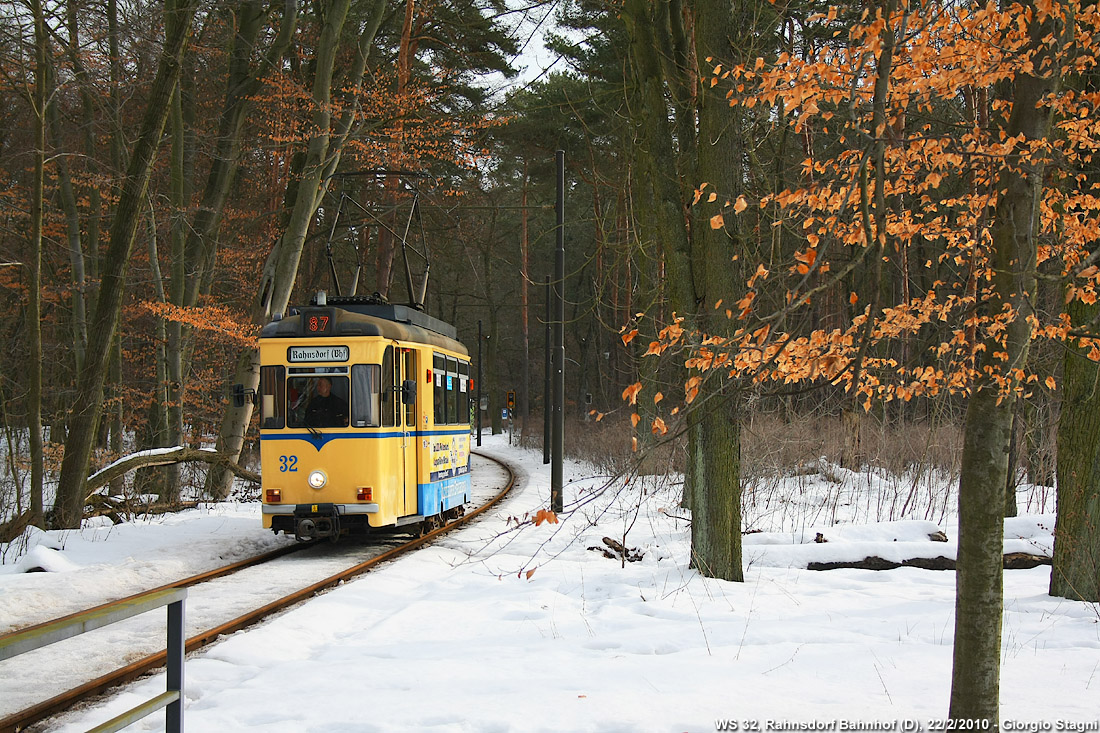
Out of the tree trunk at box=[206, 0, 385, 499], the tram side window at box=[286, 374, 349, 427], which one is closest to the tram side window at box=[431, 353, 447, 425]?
the tram side window at box=[286, 374, 349, 427]

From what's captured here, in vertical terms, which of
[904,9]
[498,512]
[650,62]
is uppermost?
[650,62]

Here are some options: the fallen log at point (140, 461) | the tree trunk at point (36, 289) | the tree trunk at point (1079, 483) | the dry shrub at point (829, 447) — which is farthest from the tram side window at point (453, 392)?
the tree trunk at point (1079, 483)

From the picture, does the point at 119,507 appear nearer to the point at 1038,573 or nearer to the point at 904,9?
the point at 1038,573

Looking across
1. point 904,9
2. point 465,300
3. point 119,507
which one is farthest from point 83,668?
point 465,300

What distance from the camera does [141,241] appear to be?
23078mm

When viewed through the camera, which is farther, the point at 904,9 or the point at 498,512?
the point at 498,512

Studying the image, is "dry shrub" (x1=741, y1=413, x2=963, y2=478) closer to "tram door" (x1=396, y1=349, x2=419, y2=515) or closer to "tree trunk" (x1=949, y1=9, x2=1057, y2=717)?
"tram door" (x1=396, y1=349, x2=419, y2=515)

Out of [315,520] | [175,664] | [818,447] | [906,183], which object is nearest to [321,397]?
[315,520]

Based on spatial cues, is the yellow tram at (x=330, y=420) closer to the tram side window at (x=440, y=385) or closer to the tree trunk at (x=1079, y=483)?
the tram side window at (x=440, y=385)

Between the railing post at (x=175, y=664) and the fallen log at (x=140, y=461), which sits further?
the fallen log at (x=140, y=461)

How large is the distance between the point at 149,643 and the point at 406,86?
14.9 m

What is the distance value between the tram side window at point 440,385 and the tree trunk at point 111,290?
4.56m

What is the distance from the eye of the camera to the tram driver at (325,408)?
11719 millimetres

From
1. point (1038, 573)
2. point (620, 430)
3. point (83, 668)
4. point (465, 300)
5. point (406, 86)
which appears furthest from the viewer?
point (465, 300)
